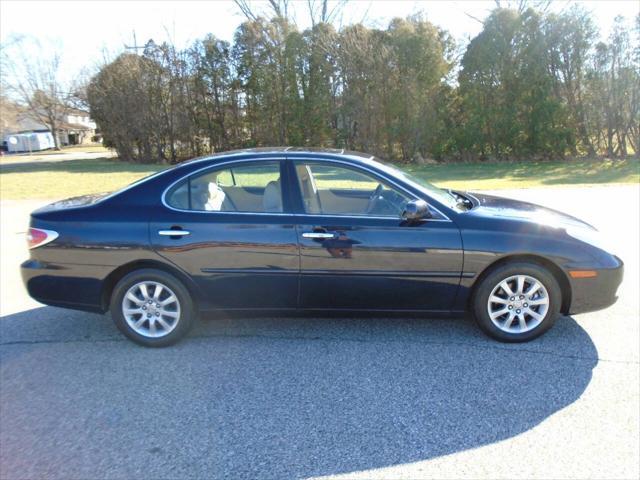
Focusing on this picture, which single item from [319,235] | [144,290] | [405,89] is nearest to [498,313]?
[319,235]

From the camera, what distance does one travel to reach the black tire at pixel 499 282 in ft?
12.0

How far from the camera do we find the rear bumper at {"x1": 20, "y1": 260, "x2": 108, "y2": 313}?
379cm

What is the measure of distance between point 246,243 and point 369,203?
3.70 feet

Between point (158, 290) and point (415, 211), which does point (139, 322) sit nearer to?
point (158, 290)

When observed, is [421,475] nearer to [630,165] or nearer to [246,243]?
[246,243]

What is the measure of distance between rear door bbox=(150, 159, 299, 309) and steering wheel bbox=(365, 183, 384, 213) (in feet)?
2.28

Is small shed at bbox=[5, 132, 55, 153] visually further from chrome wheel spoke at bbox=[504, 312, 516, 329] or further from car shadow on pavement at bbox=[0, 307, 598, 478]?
chrome wheel spoke at bbox=[504, 312, 516, 329]

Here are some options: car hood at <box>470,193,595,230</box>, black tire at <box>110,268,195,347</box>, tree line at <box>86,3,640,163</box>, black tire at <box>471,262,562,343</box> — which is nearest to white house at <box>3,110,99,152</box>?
tree line at <box>86,3,640,163</box>

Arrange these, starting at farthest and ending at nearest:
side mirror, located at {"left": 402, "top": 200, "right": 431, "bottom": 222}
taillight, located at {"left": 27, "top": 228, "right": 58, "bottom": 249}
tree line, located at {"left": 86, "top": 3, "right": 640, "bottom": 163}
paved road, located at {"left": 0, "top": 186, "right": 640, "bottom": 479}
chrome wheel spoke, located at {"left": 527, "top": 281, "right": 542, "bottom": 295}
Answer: tree line, located at {"left": 86, "top": 3, "right": 640, "bottom": 163}
taillight, located at {"left": 27, "top": 228, "right": 58, "bottom": 249}
chrome wheel spoke, located at {"left": 527, "top": 281, "right": 542, "bottom": 295}
side mirror, located at {"left": 402, "top": 200, "right": 431, "bottom": 222}
paved road, located at {"left": 0, "top": 186, "right": 640, "bottom": 479}

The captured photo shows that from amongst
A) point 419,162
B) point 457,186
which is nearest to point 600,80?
point 419,162

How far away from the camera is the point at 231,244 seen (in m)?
3.70

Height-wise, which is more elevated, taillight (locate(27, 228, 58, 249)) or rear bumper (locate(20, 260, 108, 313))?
taillight (locate(27, 228, 58, 249))

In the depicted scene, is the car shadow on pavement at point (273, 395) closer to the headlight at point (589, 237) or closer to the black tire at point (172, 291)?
the black tire at point (172, 291)

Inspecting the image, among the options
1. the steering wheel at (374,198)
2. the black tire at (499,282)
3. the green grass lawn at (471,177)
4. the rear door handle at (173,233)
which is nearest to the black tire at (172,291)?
the rear door handle at (173,233)
